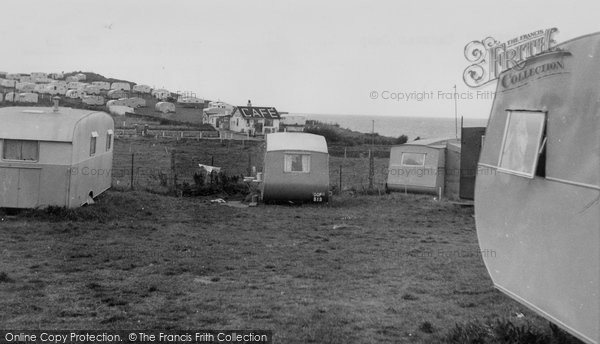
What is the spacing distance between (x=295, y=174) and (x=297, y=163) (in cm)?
36

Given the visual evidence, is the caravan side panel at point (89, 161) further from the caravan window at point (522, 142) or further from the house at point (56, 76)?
the house at point (56, 76)

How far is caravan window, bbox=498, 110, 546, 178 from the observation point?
198 inches

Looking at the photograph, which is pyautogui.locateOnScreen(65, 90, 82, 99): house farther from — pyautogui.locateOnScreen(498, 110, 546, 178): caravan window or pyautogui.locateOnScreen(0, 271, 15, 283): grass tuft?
pyautogui.locateOnScreen(498, 110, 546, 178): caravan window

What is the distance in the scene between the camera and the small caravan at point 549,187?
13.8ft

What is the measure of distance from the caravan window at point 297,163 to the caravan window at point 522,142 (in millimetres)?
12539

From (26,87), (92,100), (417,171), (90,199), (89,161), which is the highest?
(26,87)

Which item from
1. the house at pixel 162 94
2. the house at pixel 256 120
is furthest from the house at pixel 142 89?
the house at pixel 256 120

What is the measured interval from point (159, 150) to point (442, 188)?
19931 millimetres

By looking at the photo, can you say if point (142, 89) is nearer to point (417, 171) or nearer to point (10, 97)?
point (10, 97)

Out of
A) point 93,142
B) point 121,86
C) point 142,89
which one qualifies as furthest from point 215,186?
point 121,86

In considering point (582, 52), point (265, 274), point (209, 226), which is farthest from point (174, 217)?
point (582, 52)

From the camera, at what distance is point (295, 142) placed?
1870 cm

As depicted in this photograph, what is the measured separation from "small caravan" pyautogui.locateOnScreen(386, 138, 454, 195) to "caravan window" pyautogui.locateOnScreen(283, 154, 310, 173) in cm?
384

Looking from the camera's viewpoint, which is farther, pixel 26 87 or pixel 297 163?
pixel 26 87
